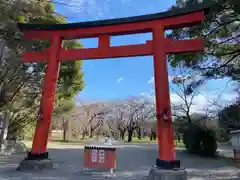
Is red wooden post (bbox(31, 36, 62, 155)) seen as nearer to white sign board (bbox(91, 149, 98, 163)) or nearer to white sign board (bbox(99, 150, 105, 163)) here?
white sign board (bbox(91, 149, 98, 163))

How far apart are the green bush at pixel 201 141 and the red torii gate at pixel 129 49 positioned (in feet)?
23.0

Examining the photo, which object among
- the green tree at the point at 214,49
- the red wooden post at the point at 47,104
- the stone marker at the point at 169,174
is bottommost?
the stone marker at the point at 169,174

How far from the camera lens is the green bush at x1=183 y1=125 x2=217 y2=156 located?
10.9 m

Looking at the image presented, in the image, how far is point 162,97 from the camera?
512 cm

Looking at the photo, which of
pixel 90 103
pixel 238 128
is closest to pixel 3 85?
pixel 238 128

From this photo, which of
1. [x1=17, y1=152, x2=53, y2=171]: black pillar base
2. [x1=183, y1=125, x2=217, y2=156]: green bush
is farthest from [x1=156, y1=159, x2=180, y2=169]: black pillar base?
[x1=183, y1=125, x2=217, y2=156]: green bush

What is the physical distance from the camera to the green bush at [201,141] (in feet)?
35.8

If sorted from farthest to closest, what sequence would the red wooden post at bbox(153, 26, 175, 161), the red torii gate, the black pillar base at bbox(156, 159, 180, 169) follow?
the red torii gate < the red wooden post at bbox(153, 26, 175, 161) < the black pillar base at bbox(156, 159, 180, 169)

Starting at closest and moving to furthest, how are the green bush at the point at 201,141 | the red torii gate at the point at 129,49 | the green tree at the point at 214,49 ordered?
the red torii gate at the point at 129,49 → the green tree at the point at 214,49 → the green bush at the point at 201,141

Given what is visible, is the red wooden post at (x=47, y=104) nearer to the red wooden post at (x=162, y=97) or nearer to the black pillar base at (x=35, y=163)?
the black pillar base at (x=35, y=163)

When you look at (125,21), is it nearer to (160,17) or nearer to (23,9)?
(160,17)

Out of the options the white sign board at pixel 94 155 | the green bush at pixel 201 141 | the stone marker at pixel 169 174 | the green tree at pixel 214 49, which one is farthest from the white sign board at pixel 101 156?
the green bush at pixel 201 141

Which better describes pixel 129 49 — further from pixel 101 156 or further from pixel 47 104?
pixel 101 156

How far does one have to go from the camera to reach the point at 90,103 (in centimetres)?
3441
